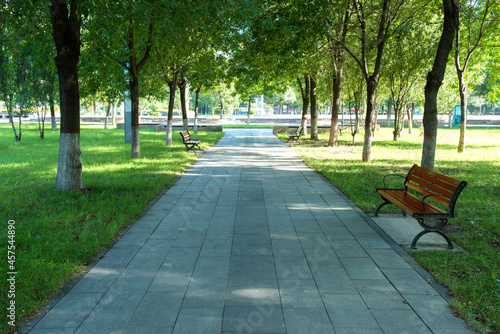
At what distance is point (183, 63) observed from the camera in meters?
17.6

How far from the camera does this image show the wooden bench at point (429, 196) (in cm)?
516

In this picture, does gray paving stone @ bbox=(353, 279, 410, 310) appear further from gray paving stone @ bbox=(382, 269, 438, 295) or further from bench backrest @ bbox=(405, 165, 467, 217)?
bench backrest @ bbox=(405, 165, 467, 217)

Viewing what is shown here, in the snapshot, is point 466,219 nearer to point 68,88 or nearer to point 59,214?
point 59,214

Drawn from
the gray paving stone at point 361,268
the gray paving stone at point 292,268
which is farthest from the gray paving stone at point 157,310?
the gray paving stone at point 361,268

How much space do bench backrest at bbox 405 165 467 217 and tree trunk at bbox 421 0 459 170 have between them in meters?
2.17

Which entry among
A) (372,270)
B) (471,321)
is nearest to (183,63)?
(372,270)

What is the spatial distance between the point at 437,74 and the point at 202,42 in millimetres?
7145

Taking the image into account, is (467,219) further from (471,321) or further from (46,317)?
(46,317)

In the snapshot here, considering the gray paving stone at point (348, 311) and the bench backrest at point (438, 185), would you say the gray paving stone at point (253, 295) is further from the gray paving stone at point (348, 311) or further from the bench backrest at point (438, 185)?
the bench backrest at point (438, 185)

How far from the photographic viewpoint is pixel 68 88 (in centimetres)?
782

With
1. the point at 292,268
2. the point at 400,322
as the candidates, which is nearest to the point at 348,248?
the point at 292,268

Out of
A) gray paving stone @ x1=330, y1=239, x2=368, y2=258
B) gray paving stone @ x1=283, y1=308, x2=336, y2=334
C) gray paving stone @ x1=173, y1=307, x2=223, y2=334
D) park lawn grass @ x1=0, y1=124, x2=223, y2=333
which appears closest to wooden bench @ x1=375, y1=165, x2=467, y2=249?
gray paving stone @ x1=330, y1=239, x2=368, y2=258

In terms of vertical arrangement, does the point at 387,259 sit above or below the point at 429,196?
below

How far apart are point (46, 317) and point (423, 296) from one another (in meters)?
3.60
